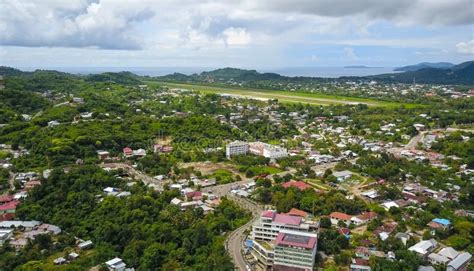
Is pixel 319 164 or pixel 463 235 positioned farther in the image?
pixel 319 164

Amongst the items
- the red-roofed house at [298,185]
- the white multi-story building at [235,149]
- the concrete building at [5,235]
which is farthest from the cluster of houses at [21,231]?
the white multi-story building at [235,149]

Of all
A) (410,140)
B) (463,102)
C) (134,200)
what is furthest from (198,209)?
(463,102)

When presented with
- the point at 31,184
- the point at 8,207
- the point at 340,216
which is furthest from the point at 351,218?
the point at 31,184

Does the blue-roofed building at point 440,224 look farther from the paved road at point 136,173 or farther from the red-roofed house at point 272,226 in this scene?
the paved road at point 136,173

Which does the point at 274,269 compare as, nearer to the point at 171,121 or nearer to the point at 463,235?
the point at 463,235

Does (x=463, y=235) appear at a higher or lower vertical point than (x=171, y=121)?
lower
